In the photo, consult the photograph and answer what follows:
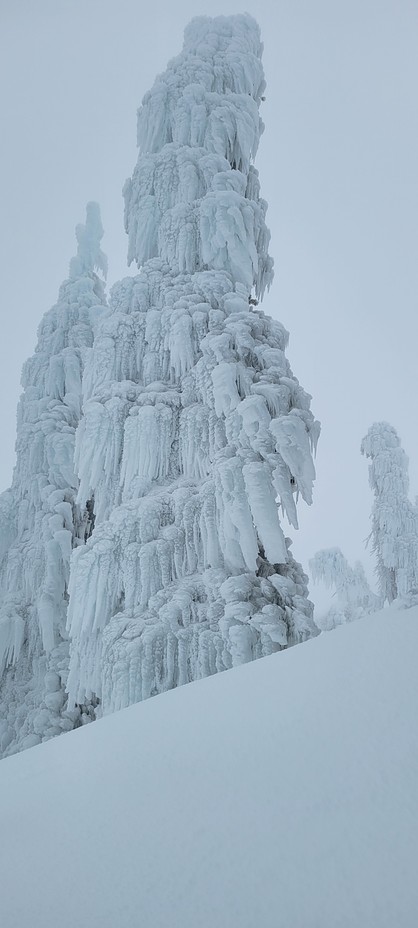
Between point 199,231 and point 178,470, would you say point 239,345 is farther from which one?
point 199,231

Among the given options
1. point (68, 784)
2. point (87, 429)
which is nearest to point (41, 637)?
point (87, 429)

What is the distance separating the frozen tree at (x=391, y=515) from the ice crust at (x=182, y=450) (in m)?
7.19

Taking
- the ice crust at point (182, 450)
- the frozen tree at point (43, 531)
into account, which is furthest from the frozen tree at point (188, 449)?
the frozen tree at point (43, 531)

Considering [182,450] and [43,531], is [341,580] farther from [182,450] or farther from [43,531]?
[182,450]

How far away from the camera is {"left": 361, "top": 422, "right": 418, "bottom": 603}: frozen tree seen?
12414 mm

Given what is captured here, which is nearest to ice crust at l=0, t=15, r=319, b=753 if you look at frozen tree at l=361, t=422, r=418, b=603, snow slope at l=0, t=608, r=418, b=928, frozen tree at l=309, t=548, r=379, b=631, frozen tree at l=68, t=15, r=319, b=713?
frozen tree at l=68, t=15, r=319, b=713

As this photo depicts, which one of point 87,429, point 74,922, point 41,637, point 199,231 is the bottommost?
point 74,922

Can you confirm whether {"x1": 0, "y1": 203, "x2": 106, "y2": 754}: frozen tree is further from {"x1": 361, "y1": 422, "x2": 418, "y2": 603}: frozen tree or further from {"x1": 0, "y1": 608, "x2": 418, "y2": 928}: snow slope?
{"x1": 361, "y1": 422, "x2": 418, "y2": 603}: frozen tree

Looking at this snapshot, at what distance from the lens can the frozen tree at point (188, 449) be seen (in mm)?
4570

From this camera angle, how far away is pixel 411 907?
0.93 metres

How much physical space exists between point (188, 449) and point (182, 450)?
11 centimetres

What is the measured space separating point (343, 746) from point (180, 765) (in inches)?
19.4

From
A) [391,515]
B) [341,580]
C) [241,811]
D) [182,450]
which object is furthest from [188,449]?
[341,580]

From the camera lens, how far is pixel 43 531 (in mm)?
8391
